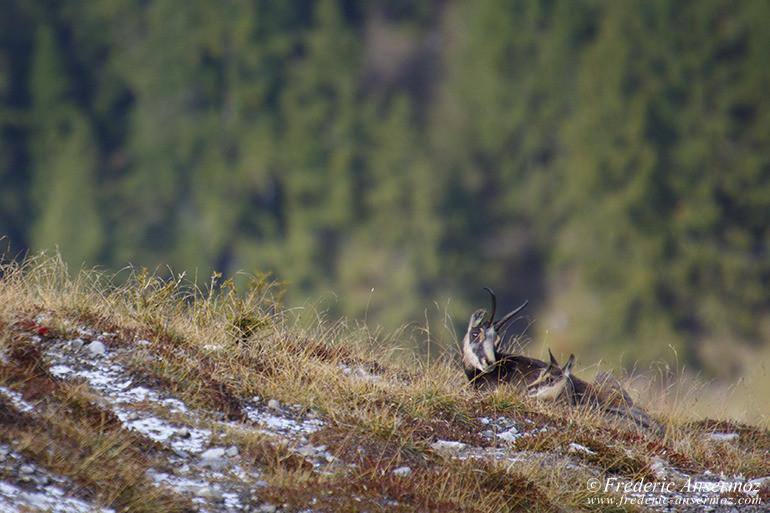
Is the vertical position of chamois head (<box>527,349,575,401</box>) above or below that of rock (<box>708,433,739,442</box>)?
above

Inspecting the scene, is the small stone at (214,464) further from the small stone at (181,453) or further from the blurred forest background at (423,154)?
the blurred forest background at (423,154)

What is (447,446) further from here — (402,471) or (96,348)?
(96,348)

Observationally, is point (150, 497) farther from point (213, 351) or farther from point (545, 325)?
point (545, 325)

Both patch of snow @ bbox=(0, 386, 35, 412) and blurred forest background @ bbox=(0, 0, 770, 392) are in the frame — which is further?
blurred forest background @ bbox=(0, 0, 770, 392)

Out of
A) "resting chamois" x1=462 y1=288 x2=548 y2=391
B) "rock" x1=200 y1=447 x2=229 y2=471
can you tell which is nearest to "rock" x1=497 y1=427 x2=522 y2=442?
"resting chamois" x1=462 y1=288 x2=548 y2=391

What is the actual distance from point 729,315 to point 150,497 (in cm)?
3002

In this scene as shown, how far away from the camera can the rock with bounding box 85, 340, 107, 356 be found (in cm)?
478

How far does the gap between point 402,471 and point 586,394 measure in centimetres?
245

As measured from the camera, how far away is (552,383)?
590 cm

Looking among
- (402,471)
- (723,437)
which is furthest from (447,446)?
(723,437)

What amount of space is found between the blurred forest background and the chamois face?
2281 cm

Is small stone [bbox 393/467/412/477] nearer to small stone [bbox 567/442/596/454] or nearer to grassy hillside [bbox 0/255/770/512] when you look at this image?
grassy hillside [bbox 0/255/770/512]

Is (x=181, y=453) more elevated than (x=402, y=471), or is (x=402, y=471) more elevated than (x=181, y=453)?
(x=181, y=453)

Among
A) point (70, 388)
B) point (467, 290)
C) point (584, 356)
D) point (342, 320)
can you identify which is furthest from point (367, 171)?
point (70, 388)
